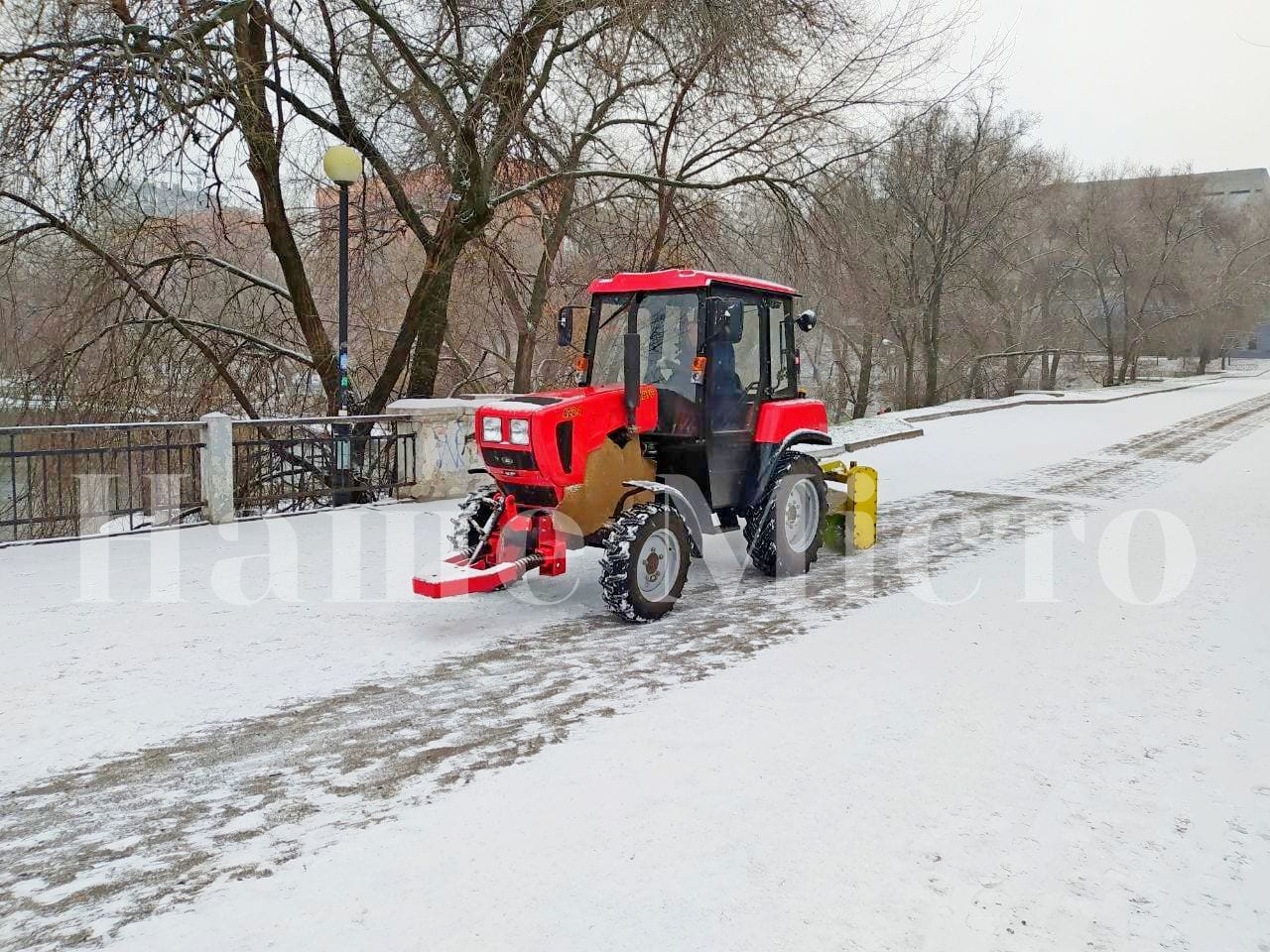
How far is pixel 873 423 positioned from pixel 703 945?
18.3 m

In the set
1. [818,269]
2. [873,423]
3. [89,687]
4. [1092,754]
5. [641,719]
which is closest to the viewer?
[1092,754]

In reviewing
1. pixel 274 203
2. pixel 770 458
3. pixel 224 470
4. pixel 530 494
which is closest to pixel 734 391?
pixel 770 458

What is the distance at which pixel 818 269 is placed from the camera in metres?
15.7

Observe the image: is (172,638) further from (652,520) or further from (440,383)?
(440,383)

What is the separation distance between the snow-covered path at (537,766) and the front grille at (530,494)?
2.65ft

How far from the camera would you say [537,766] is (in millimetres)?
3717

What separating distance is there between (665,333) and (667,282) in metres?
0.38

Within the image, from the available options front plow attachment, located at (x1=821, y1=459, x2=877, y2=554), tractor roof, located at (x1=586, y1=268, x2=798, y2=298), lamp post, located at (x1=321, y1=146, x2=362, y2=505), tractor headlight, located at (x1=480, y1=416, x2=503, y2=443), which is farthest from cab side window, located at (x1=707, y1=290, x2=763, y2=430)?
lamp post, located at (x1=321, y1=146, x2=362, y2=505)

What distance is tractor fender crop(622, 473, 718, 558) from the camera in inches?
236

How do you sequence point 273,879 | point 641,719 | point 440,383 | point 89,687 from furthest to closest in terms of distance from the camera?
point 440,383, point 89,687, point 641,719, point 273,879

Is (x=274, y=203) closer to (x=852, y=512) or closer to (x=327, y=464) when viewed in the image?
(x=327, y=464)

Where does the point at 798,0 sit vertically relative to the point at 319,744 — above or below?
above

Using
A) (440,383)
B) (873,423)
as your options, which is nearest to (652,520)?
(873,423)

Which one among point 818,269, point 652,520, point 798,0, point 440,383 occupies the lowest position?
point 652,520
